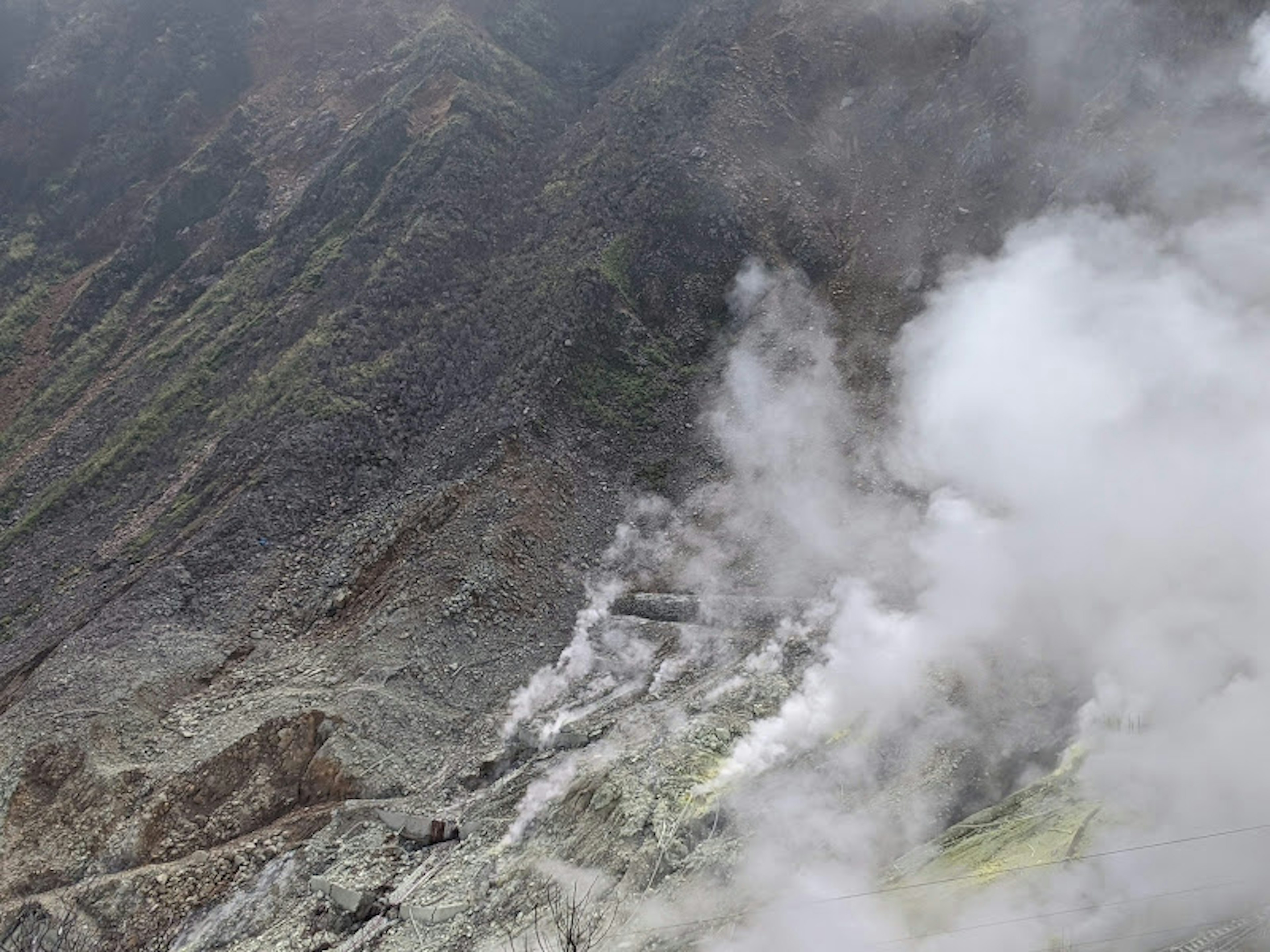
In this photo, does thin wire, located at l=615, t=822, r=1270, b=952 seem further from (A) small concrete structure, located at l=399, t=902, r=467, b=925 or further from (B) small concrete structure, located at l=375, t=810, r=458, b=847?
(B) small concrete structure, located at l=375, t=810, r=458, b=847

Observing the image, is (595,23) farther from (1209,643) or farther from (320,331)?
(1209,643)

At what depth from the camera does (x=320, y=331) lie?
111ft

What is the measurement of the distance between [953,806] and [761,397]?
59.8 feet

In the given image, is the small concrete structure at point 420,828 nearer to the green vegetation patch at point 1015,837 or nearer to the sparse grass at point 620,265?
the green vegetation patch at point 1015,837

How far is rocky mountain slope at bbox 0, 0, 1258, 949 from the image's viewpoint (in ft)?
64.6

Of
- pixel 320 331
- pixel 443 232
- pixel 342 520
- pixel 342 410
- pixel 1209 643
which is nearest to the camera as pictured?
pixel 1209 643

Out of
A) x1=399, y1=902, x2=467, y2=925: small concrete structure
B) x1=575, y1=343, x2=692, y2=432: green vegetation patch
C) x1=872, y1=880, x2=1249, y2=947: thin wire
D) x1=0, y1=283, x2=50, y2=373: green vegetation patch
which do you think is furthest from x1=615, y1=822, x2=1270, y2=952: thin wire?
x1=0, y1=283, x2=50, y2=373: green vegetation patch

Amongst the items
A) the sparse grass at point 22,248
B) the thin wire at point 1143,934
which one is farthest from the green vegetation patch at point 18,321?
the thin wire at point 1143,934

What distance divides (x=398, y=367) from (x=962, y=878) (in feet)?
83.2

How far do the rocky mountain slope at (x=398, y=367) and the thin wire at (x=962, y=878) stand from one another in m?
1.24

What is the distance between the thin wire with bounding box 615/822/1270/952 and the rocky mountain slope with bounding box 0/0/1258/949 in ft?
4.08

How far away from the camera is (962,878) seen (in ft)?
44.4

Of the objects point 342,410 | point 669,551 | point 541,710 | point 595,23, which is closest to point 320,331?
point 342,410

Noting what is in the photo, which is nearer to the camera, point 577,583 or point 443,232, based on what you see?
point 577,583
